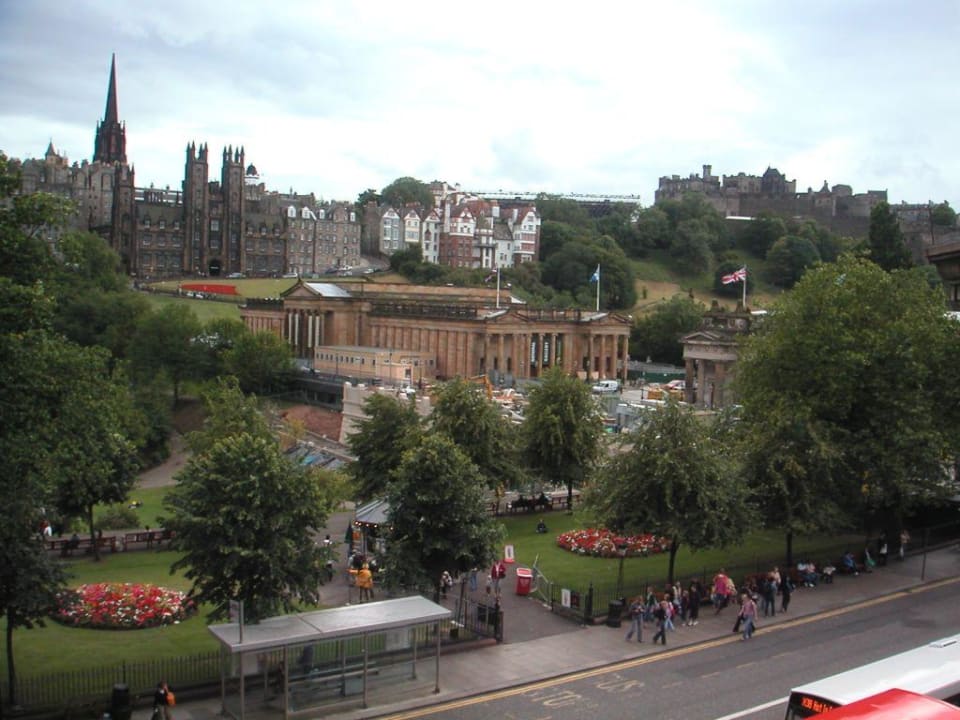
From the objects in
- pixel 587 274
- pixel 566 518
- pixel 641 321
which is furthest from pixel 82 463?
pixel 587 274

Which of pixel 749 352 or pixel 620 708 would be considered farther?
pixel 749 352

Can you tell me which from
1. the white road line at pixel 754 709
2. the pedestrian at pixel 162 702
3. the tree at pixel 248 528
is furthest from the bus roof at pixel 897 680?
the pedestrian at pixel 162 702

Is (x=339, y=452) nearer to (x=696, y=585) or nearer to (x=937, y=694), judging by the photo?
(x=696, y=585)

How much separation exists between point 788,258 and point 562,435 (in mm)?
130702

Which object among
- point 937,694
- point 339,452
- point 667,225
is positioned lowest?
point 339,452

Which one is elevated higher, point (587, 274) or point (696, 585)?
point (587, 274)

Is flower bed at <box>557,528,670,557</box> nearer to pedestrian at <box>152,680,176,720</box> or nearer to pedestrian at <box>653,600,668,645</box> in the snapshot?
pedestrian at <box>653,600,668,645</box>

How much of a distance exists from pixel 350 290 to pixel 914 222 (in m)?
134

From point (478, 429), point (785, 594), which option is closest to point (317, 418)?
point (478, 429)

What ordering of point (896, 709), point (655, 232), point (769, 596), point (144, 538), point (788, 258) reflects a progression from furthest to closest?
point (655, 232) < point (788, 258) < point (144, 538) < point (769, 596) < point (896, 709)

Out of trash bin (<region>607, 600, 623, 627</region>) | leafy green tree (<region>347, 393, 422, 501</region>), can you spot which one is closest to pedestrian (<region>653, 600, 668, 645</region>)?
trash bin (<region>607, 600, 623, 627</region>)

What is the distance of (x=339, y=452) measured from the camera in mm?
67250

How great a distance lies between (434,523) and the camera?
26672 millimetres

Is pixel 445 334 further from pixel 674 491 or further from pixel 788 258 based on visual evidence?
pixel 788 258
